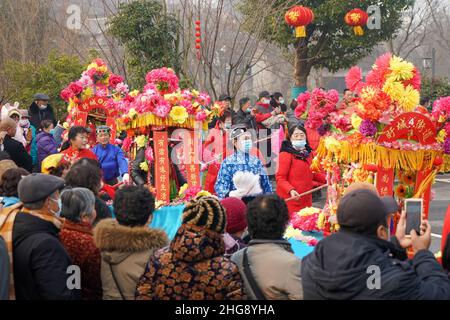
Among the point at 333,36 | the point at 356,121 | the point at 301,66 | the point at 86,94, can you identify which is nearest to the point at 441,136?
the point at 356,121

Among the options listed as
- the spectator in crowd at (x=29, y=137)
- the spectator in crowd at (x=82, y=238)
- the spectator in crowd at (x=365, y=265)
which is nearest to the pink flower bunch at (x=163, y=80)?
the spectator in crowd at (x=29, y=137)

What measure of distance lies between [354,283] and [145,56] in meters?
13.8

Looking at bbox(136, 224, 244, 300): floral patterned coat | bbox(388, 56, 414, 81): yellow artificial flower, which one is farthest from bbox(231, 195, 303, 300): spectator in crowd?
bbox(388, 56, 414, 81): yellow artificial flower

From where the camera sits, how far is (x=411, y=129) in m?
7.48

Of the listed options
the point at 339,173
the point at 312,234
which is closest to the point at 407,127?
the point at 339,173

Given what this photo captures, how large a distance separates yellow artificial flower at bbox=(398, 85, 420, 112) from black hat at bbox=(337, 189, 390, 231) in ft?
11.3

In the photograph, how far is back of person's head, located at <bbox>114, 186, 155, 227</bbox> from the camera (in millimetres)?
4883

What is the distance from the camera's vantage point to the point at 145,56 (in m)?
17.3

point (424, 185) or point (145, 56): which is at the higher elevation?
point (145, 56)

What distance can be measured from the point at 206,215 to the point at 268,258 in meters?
0.41

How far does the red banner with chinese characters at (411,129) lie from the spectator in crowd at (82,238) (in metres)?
3.19

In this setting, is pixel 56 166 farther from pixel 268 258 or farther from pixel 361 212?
pixel 361 212

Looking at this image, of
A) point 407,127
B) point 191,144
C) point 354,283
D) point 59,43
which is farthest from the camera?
point 59,43
